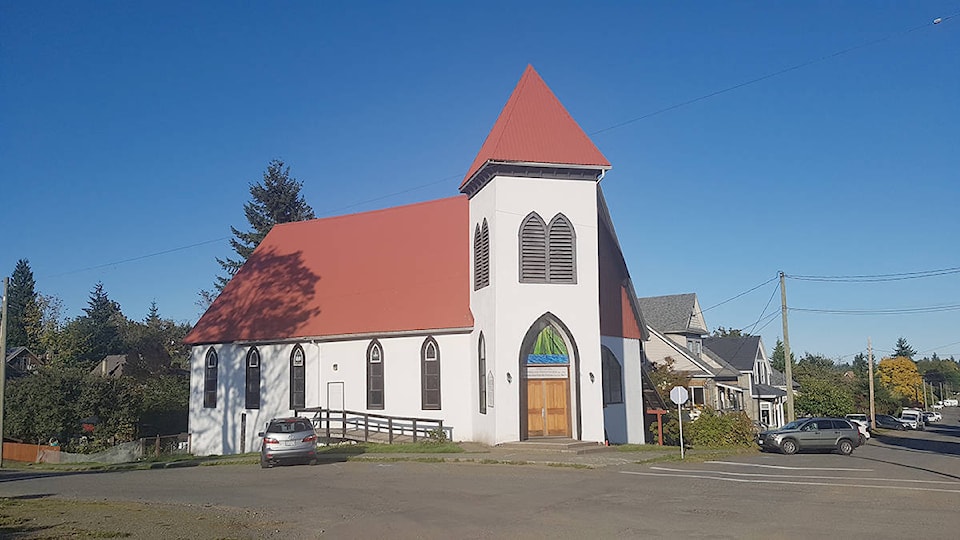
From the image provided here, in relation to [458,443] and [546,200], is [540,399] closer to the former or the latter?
[458,443]

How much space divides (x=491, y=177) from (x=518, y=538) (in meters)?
17.9

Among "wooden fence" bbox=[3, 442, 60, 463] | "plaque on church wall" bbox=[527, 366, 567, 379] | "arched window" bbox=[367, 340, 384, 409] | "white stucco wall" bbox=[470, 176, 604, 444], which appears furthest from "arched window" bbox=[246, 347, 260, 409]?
"plaque on church wall" bbox=[527, 366, 567, 379]

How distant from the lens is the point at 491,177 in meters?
28.0

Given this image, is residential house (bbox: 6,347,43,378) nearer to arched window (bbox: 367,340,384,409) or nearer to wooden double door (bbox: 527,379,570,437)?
arched window (bbox: 367,340,384,409)

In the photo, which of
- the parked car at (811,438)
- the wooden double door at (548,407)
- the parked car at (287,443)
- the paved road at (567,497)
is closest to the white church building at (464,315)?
the wooden double door at (548,407)

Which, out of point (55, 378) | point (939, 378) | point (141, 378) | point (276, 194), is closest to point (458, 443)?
point (55, 378)

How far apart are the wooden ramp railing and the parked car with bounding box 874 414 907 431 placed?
55.7 meters

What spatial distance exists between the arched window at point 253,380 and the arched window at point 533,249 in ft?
45.1

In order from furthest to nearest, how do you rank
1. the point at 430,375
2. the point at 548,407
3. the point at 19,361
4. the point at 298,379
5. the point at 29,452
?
the point at 19,361, the point at 29,452, the point at 298,379, the point at 430,375, the point at 548,407

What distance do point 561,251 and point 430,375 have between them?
7336 mm

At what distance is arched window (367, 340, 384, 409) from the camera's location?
31.8 m

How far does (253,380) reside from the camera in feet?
113

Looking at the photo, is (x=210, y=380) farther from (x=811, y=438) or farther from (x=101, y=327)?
(x=101, y=327)

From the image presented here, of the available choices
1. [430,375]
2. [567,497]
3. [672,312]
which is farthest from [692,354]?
[567,497]
